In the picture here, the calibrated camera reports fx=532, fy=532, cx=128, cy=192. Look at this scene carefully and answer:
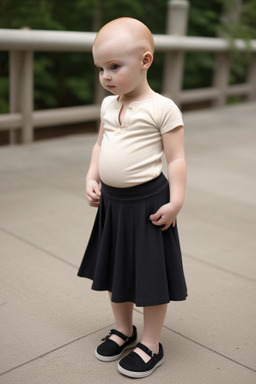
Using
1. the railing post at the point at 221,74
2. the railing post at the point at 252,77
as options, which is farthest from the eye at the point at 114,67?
the railing post at the point at 252,77

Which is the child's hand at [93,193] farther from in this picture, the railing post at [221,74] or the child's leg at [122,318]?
the railing post at [221,74]

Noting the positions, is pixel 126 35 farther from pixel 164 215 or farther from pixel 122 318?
pixel 122 318

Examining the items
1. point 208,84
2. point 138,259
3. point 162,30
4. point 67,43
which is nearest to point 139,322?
point 138,259

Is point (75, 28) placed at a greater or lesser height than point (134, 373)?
greater

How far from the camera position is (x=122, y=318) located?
7.32 ft

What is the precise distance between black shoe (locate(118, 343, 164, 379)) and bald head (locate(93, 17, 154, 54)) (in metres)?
1.18

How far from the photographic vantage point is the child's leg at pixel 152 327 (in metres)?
2.12

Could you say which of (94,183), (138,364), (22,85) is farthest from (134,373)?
(22,85)

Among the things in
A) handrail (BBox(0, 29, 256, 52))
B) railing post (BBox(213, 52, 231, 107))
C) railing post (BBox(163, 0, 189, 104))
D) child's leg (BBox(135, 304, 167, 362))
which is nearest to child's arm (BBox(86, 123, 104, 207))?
child's leg (BBox(135, 304, 167, 362))

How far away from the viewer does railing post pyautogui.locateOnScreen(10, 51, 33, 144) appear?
539 centimetres

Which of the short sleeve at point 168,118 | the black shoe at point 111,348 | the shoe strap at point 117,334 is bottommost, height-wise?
the black shoe at point 111,348

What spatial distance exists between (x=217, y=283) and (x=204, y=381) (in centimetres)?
89

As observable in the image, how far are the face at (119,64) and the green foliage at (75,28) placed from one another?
18.6 feet

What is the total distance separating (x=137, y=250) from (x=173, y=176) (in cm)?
31
